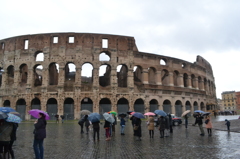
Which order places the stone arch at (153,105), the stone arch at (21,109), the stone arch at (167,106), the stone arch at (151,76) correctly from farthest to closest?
the stone arch at (151,76) < the stone arch at (167,106) < the stone arch at (153,105) < the stone arch at (21,109)

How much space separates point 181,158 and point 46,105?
2549cm

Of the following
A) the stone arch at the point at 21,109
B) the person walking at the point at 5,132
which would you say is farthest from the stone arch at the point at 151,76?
the person walking at the point at 5,132

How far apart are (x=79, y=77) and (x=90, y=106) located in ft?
14.1

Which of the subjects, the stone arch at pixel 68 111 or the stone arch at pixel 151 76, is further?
the stone arch at pixel 151 76

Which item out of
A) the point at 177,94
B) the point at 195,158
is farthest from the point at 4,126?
the point at 177,94

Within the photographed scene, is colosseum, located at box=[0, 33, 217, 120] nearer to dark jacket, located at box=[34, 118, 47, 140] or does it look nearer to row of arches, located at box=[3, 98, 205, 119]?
row of arches, located at box=[3, 98, 205, 119]

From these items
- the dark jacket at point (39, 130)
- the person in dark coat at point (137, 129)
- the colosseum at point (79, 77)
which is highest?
the colosseum at point (79, 77)

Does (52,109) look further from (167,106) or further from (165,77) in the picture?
(165,77)

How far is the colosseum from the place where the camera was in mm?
28953

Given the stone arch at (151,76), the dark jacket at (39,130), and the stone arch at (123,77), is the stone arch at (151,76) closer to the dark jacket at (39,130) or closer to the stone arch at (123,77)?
the stone arch at (123,77)

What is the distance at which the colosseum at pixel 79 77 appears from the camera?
95.0 ft

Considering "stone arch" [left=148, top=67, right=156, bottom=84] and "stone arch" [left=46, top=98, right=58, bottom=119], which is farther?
"stone arch" [left=148, top=67, right=156, bottom=84]

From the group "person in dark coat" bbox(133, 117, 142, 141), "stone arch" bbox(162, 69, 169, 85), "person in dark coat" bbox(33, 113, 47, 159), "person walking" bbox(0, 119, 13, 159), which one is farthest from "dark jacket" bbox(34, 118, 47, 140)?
"stone arch" bbox(162, 69, 169, 85)

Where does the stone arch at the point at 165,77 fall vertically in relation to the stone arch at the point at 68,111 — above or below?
above
